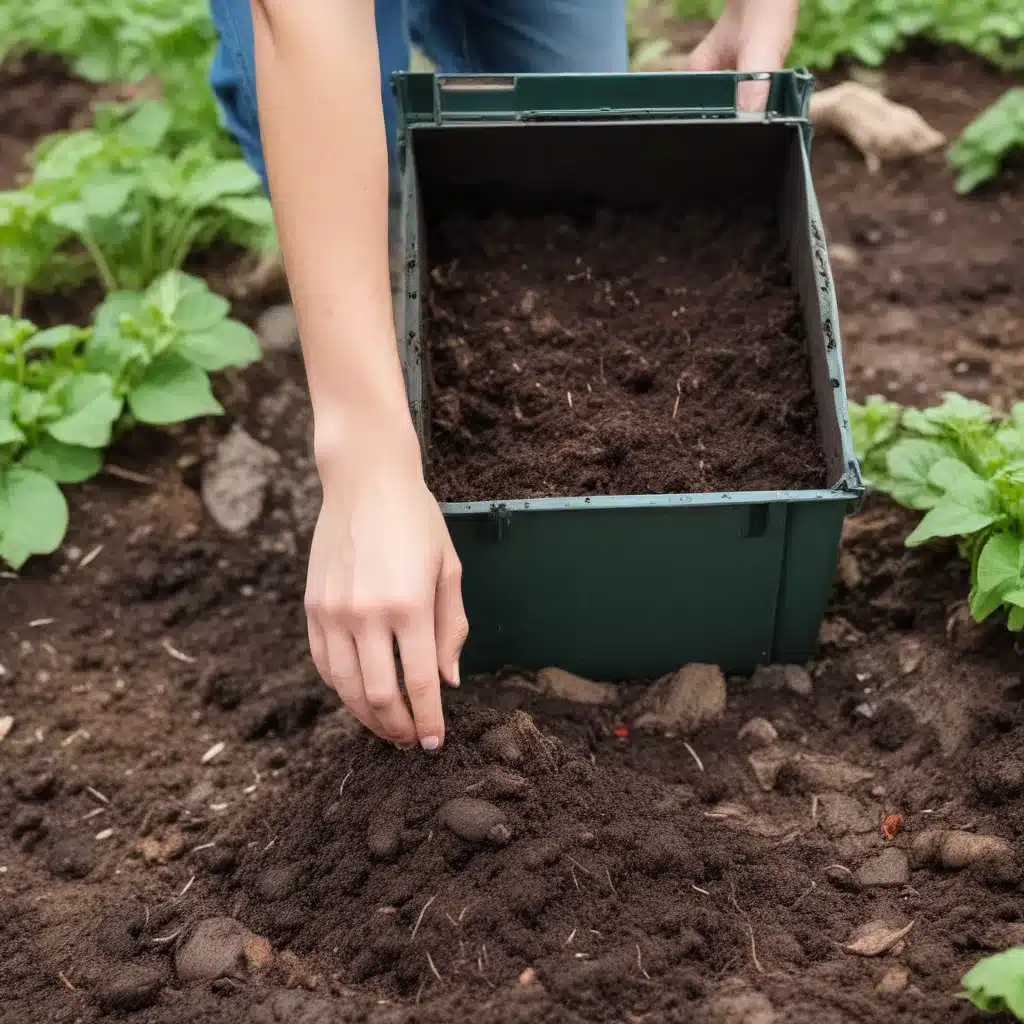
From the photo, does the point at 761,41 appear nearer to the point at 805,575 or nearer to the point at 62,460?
the point at 805,575

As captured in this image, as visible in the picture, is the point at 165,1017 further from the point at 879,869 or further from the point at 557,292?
the point at 557,292

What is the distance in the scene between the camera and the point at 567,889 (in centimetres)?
160

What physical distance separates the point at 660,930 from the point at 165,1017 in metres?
0.65

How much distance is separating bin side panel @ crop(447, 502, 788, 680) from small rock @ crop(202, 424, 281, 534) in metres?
0.84

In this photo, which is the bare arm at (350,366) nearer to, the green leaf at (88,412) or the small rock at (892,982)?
the small rock at (892,982)

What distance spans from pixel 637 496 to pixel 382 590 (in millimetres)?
494

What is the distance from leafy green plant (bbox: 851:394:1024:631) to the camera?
1.88 m

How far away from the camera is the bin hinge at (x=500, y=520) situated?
172 centimetres

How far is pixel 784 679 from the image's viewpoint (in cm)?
209

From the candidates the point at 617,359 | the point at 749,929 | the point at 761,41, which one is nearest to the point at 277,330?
the point at 617,359

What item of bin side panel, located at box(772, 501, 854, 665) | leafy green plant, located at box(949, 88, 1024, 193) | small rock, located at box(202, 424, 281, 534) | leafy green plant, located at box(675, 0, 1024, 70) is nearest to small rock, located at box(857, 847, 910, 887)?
bin side panel, located at box(772, 501, 854, 665)

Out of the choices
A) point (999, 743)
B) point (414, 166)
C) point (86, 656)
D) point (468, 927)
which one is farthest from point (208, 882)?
point (414, 166)

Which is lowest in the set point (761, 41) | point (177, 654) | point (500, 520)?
point (177, 654)

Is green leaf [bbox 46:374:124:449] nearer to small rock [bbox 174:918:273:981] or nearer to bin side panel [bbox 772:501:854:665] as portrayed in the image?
small rock [bbox 174:918:273:981]
